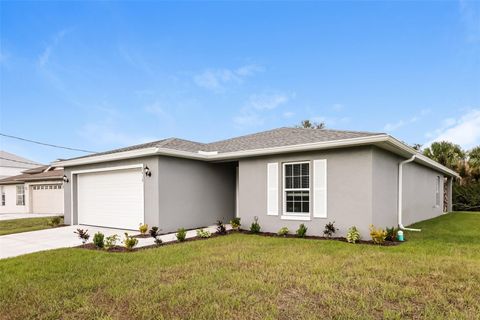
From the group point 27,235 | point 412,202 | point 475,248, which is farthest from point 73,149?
point 475,248

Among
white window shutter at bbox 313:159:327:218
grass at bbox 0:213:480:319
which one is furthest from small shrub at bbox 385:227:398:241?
white window shutter at bbox 313:159:327:218

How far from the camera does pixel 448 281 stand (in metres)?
4.39

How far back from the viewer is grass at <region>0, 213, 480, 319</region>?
3.43 metres

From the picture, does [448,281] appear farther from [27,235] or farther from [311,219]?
[27,235]

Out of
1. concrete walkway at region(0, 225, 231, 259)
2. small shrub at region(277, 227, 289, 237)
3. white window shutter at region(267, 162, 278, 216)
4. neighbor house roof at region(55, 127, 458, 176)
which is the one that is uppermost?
neighbor house roof at region(55, 127, 458, 176)

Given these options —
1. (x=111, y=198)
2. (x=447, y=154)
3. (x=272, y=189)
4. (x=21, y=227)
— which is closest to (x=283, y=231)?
(x=272, y=189)

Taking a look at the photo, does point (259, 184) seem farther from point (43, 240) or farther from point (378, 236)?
point (43, 240)

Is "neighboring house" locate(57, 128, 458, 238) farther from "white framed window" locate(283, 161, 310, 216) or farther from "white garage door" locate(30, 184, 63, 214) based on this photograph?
"white garage door" locate(30, 184, 63, 214)

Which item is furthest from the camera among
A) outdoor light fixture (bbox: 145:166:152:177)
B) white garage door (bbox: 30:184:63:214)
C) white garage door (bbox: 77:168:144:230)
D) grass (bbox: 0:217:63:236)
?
white garage door (bbox: 30:184:63:214)

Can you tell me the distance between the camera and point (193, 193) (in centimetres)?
1055

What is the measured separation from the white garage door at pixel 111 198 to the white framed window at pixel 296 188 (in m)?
5.06

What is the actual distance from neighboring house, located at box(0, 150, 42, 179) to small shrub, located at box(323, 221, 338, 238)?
34.4 meters

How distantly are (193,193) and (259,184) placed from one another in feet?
8.48

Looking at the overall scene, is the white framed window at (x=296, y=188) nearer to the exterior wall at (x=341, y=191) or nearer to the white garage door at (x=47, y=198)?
the exterior wall at (x=341, y=191)
